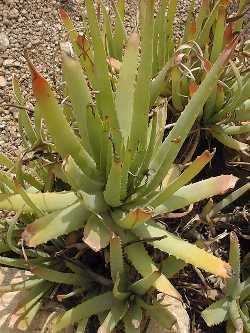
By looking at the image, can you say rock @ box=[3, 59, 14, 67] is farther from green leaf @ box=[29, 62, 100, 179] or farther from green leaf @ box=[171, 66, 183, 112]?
green leaf @ box=[29, 62, 100, 179]

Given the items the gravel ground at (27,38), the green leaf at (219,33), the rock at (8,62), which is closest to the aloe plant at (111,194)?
the green leaf at (219,33)

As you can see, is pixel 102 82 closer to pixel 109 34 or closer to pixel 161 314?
pixel 161 314

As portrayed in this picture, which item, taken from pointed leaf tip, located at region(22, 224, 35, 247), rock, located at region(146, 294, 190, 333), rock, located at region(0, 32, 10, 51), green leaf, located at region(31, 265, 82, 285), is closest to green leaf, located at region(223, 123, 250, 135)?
rock, located at region(146, 294, 190, 333)

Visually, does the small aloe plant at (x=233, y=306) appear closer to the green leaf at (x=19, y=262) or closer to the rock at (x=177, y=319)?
the rock at (x=177, y=319)

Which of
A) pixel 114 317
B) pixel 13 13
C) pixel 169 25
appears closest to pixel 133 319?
pixel 114 317

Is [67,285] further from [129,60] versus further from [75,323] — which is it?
[129,60]
